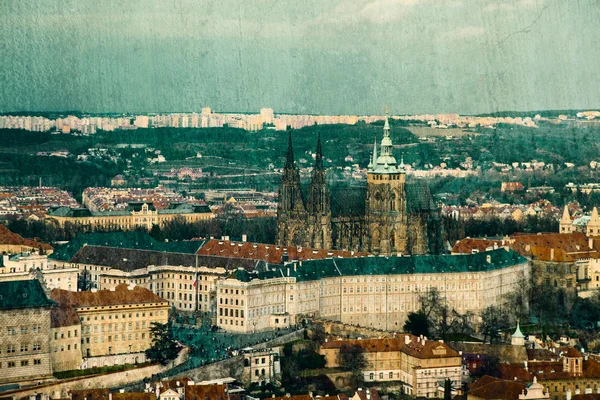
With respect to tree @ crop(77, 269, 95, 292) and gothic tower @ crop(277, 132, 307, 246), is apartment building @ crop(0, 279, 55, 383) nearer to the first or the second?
tree @ crop(77, 269, 95, 292)

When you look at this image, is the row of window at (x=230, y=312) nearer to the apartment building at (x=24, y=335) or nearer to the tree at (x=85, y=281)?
the tree at (x=85, y=281)

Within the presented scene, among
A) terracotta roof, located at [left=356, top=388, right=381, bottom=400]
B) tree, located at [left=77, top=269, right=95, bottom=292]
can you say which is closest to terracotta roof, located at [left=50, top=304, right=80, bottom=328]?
terracotta roof, located at [left=356, top=388, right=381, bottom=400]

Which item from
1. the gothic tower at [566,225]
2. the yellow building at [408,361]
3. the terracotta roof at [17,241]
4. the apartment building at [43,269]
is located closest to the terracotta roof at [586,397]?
the yellow building at [408,361]

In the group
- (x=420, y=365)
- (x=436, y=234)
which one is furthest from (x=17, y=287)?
(x=436, y=234)

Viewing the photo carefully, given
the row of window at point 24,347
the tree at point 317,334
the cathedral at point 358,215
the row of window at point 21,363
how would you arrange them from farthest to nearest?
the cathedral at point 358,215
the tree at point 317,334
the row of window at point 24,347
the row of window at point 21,363

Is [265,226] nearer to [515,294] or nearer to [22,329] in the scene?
[515,294]

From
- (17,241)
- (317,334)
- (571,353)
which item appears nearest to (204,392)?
(317,334)

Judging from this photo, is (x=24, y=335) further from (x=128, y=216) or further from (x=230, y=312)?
(x=128, y=216)
